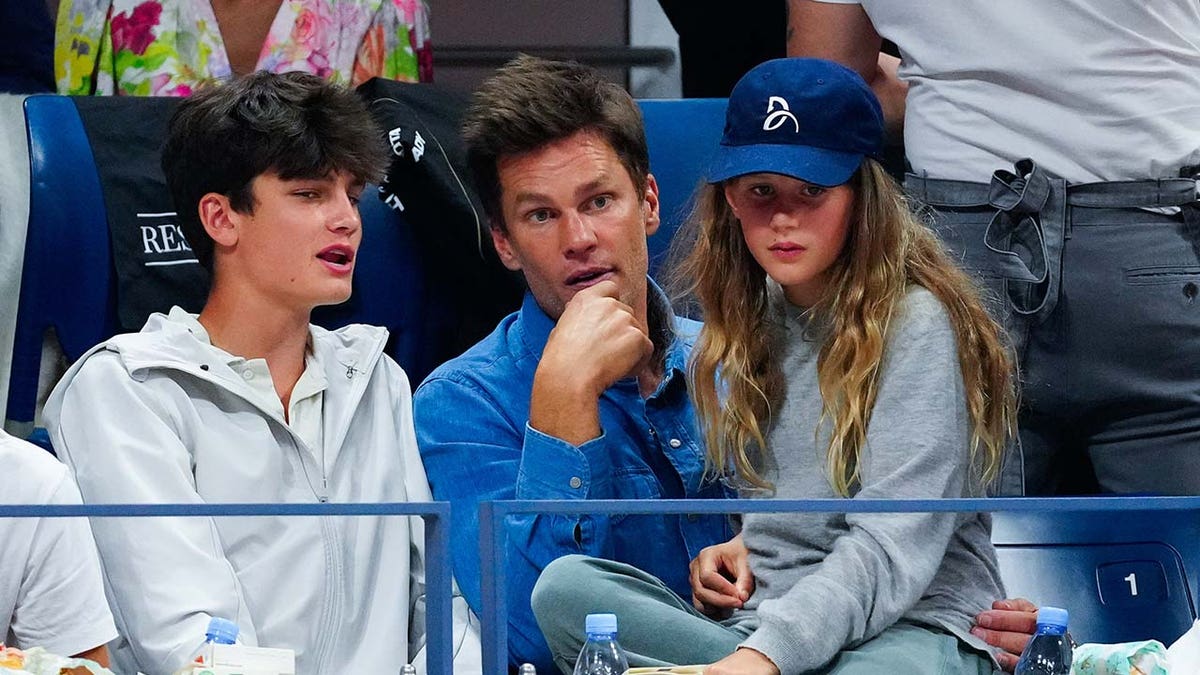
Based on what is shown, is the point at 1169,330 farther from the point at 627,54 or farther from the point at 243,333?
the point at 627,54

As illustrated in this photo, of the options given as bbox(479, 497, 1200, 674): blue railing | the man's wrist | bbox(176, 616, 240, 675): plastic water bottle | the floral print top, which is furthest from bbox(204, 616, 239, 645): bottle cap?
the floral print top

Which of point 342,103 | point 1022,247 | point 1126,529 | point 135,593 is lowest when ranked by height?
point 135,593

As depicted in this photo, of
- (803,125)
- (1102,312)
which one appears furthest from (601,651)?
(1102,312)

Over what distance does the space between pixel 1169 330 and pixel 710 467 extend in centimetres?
61

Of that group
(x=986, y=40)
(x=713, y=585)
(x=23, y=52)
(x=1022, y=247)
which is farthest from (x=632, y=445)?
(x=23, y=52)

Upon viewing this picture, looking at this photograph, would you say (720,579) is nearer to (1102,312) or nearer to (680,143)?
(1102,312)

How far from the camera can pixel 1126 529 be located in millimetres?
1616

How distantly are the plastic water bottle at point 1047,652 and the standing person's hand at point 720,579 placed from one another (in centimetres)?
39

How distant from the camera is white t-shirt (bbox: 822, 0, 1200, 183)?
2264 millimetres

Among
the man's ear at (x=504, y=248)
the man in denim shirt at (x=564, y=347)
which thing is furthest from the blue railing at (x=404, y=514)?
the man's ear at (x=504, y=248)

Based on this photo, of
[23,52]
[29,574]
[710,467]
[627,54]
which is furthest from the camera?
[627,54]

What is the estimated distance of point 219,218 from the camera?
2.33 meters

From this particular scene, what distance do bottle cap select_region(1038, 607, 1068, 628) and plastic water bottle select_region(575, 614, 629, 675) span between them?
370 millimetres

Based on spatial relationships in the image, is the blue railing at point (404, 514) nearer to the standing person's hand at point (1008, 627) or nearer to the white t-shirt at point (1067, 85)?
the standing person's hand at point (1008, 627)
